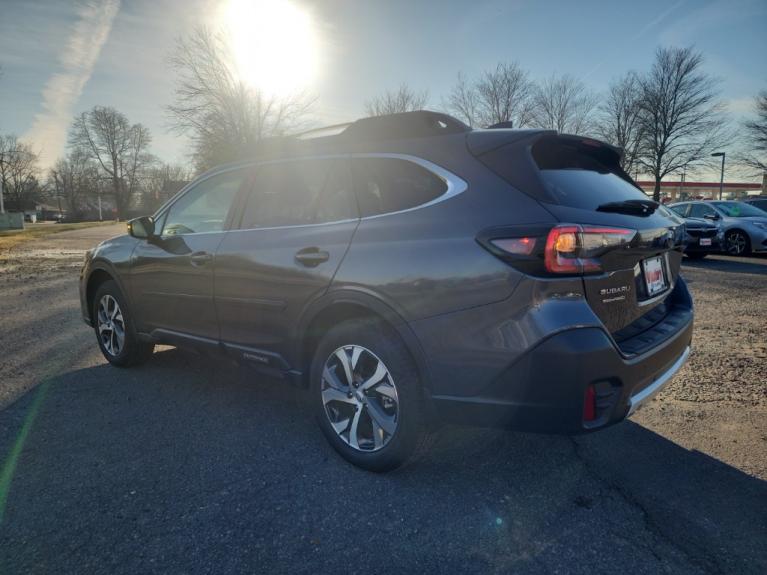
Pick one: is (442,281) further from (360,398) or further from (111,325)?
(111,325)

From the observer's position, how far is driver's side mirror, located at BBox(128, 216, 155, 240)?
4000 millimetres

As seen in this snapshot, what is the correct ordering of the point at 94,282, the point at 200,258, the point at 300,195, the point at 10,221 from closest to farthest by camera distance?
the point at 300,195 < the point at 200,258 < the point at 94,282 < the point at 10,221

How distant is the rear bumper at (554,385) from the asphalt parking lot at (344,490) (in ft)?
1.60

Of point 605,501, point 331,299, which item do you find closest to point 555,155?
point 331,299

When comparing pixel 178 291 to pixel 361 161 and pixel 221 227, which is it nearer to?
pixel 221 227

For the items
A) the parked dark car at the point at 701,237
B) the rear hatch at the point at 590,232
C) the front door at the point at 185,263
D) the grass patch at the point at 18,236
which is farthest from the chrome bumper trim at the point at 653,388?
the grass patch at the point at 18,236

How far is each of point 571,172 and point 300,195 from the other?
1600 millimetres

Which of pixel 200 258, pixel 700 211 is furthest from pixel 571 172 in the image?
pixel 700 211

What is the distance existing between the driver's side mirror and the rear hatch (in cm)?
286

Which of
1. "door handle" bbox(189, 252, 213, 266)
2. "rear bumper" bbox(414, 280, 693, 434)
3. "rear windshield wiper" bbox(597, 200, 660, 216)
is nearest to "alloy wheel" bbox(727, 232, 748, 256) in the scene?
"rear windshield wiper" bbox(597, 200, 660, 216)

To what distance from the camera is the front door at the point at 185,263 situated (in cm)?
351

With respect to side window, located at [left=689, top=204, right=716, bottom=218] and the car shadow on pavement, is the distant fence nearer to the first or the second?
the car shadow on pavement

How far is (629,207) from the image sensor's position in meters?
2.45

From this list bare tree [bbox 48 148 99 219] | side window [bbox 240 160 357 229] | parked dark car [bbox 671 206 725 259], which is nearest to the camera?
side window [bbox 240 160 357 229]
